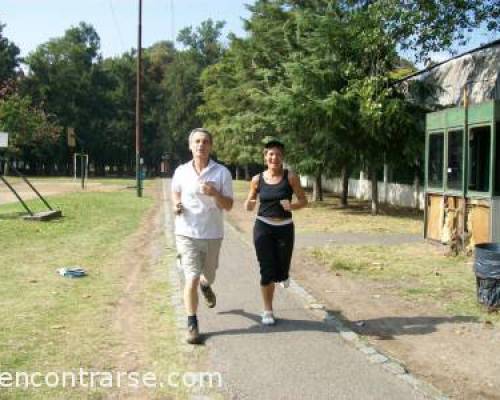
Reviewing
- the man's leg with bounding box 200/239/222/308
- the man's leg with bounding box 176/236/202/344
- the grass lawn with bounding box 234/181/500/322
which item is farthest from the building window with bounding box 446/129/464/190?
the man's leg with bounding box 176/236/202/344

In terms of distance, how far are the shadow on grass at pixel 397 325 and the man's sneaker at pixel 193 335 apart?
1.70m

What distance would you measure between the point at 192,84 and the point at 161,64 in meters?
15.9

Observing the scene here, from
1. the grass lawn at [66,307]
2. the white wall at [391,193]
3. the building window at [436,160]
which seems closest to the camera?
the grass lawn at [66,307]

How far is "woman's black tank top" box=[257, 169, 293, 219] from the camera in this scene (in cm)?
641

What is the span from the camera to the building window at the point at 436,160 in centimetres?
1318

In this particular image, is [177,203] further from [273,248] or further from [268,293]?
[268,293]

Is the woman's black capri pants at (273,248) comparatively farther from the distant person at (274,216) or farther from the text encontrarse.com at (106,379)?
the text encontrarse.com at (106,379)

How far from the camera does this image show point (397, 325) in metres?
6.90

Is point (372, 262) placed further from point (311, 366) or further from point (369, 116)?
point (369, 116)

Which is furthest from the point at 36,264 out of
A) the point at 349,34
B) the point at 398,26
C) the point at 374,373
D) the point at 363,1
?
the point at 363,1

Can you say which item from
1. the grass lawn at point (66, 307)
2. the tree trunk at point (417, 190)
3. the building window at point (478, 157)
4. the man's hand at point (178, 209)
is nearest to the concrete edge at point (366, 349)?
the grass lawn at point (66, 307)

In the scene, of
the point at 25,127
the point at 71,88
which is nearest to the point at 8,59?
the point at 71,88

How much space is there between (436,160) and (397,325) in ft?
24.0

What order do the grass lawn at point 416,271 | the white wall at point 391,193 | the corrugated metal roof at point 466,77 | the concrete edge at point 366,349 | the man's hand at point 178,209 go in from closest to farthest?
the concrete edge at point 366,349 < the man's hand at point 178,209 < the grass lawn at point 416,271 < the corrugated metal roof at point 466,77 < the white wall at point 391,193
